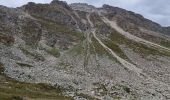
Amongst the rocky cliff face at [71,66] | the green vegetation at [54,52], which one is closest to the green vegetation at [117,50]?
the rocky cliff face at [71,66]

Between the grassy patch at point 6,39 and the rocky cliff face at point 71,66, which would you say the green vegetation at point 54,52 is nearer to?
the rocky cliff face at point 71,66

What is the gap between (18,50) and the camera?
119 m

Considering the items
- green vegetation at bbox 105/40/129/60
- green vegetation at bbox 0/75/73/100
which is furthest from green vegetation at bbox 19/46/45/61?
green vegetation at bbox 0/75/73/100

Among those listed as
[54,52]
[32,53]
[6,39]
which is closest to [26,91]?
[32,53]

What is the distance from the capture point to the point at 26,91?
217 feet

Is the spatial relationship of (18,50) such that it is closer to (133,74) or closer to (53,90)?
(133,74)

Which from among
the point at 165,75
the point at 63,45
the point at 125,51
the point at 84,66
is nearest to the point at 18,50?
the point at 84,66

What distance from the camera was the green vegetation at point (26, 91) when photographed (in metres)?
58.3

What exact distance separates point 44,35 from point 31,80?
7447 cm

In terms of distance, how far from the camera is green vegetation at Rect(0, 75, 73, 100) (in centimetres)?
5835

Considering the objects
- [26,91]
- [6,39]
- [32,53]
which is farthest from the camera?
[6,39]

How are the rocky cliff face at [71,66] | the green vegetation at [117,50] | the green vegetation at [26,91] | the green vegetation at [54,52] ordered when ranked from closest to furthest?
the green vegetation at [26,91], the rocky cliff face at [71,66], the green vegetation at [54,52], the green vegetation at [117,50]

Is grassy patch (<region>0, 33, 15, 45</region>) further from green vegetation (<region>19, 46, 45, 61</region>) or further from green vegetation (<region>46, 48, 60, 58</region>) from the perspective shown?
green vegetation (<region>46, 48, 60, 58</region>)

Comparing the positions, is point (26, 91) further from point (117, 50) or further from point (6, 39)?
point (117, 50)
